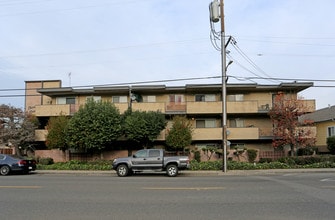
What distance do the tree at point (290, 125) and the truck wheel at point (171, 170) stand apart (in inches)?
514

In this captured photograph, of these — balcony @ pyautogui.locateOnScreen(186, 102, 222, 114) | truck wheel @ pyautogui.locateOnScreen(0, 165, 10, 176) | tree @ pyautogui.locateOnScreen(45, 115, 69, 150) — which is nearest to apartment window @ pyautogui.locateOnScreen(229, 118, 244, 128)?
balcony @ pyautogui.locateOnScreen(186, 102, 222, 114)

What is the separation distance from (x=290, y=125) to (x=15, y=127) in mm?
26219

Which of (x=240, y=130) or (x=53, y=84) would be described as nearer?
(x=240, y=130)

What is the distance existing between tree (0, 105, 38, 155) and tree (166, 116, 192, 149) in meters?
14.2

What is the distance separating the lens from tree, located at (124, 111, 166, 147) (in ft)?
102

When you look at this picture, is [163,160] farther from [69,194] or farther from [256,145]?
[256,145]

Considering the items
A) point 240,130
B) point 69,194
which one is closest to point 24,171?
point 69,194

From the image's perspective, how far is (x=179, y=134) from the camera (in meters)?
31.6

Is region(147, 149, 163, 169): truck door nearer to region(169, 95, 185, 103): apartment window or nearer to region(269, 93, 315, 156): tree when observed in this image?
region(269, 93, 315, 156): tree

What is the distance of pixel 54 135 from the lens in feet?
107

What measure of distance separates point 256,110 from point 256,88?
275cm

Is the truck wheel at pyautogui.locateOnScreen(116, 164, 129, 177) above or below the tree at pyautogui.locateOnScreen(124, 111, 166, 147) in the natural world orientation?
below

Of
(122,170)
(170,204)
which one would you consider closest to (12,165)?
(122,170)

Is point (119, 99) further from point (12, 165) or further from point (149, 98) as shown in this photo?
point (12, 165)
